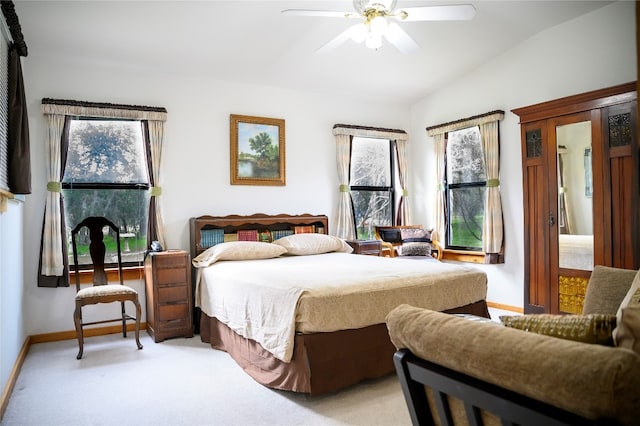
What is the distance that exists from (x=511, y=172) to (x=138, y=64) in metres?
4.41

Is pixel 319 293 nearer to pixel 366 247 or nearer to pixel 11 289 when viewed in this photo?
pixel 11 289

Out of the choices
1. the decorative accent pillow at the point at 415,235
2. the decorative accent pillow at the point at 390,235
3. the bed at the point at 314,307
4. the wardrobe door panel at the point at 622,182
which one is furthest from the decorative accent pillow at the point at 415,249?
the wardrobe door panel at the point at 622,182

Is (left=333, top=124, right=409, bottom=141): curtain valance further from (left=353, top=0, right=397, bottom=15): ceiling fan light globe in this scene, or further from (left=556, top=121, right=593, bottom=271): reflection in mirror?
(left=353, top=0, right=397, bottom=15): ceiling fan light globe

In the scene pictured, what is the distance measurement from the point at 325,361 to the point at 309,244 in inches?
86.3

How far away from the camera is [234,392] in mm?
2730

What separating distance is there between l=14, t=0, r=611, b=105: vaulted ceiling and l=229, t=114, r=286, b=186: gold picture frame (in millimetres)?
507

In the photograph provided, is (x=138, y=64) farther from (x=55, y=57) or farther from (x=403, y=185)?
(x=403, y=185)

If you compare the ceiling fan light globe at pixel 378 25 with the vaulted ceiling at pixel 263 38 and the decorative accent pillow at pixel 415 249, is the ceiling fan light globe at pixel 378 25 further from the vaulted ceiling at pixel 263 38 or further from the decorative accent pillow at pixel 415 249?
the decorative accent pillow at pixel 415 249

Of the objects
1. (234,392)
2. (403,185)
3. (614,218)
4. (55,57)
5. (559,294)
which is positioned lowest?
(234,392)

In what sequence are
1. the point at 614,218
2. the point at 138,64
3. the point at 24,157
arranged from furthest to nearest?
1. the point at 138,64
2. the point at 614,218
3. the point at 24,157

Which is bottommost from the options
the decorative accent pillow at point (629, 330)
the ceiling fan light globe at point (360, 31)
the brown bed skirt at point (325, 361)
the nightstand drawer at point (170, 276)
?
the brown bed skirt at point (325, 361)

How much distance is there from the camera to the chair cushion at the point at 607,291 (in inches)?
86.5

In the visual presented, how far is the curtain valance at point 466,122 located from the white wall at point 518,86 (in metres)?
0.11

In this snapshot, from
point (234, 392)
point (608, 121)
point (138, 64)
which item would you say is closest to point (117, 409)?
point (234, 392)
